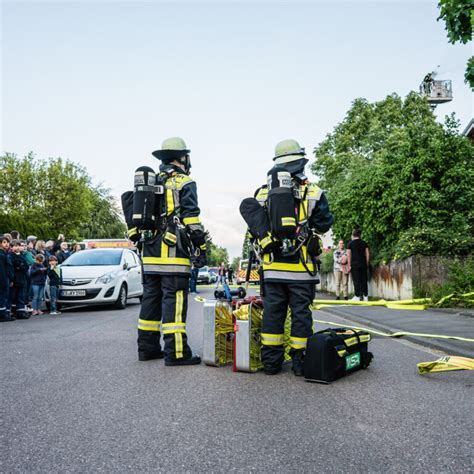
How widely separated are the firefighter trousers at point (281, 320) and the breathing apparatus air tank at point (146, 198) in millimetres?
1465

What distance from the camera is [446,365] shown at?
5285 mm

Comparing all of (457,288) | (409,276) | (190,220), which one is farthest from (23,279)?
(457,288)

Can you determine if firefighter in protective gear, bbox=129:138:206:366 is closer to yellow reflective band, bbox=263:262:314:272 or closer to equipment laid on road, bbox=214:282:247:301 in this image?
equipment laid on road, bbox=214:282:247:301

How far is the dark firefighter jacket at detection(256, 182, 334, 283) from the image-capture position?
5457 millimetres

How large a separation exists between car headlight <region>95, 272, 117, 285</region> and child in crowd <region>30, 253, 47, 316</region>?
51.2 inches

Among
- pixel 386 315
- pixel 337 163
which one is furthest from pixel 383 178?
pixel 337 163

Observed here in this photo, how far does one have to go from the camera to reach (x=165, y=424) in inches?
148

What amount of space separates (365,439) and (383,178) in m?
14.1

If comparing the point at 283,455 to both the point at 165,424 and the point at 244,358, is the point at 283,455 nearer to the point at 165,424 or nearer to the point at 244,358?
the point at 165,424

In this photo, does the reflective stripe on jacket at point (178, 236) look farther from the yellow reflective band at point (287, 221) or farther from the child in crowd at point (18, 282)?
the child in crowd at point (18, 282)

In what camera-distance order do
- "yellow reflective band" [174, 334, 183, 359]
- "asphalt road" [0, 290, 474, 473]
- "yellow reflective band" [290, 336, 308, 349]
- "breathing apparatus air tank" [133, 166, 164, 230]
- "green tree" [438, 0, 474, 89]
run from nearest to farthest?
"asphalt road" [0, 290, 474, 473] → "yellow reflective band" [290, 336, 308, 349] → "yellow reflective band" [174, 334, 183, 359] → "breathing apparatus air tank" [133, 166, 164, 230] → "green tree" [438, 0, 474, 89]

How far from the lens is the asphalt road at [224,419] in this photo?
10.1ft

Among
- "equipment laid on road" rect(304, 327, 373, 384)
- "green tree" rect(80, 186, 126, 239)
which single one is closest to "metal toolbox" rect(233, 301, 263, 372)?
"equipment laid on road" rect(304, 327, 373, 384)

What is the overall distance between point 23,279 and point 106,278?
2.08 meters
